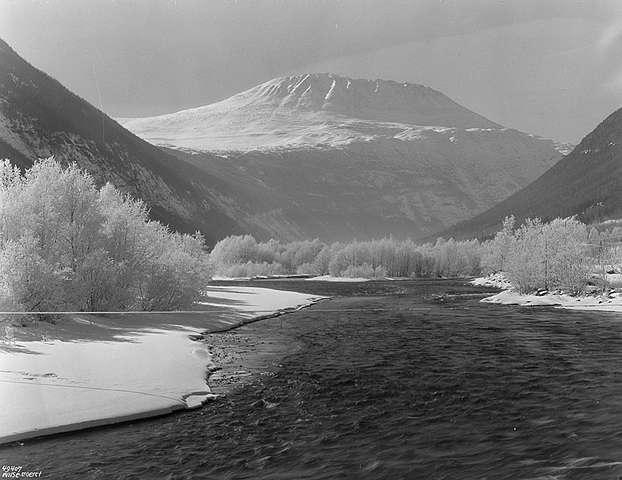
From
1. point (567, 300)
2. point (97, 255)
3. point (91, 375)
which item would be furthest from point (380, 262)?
point (91, 375)

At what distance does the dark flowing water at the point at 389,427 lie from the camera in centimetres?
1285

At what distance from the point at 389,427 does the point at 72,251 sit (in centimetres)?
2945

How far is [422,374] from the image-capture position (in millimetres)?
23078

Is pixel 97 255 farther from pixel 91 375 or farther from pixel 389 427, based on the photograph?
pixel 389 427

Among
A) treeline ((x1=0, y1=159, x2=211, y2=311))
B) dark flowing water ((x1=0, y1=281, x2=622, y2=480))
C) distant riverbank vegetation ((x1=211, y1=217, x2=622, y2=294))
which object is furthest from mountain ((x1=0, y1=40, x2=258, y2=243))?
dark flowing water ((x1=0, y1=281, x2=622, y2=480))

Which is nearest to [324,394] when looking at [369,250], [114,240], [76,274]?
[76,274]

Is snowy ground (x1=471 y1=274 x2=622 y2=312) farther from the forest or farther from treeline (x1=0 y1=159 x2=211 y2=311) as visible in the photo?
treeline (x1=0 y1=159 x2=211 y2=311)

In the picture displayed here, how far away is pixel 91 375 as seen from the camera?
20.5 m

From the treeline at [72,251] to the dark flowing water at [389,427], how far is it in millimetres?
15903

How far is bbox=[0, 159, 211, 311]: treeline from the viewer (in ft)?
100

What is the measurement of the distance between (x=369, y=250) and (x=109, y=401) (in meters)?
159

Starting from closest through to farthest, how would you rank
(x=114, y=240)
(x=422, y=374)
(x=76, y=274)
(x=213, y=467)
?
(x=213, y=467), (x=422, y=374), (x=76, y=274), (x=114, y=240)

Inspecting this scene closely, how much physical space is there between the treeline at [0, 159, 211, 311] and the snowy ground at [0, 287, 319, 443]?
7.52ft

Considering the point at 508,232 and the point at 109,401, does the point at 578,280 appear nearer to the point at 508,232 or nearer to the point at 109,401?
the point at 508,232
